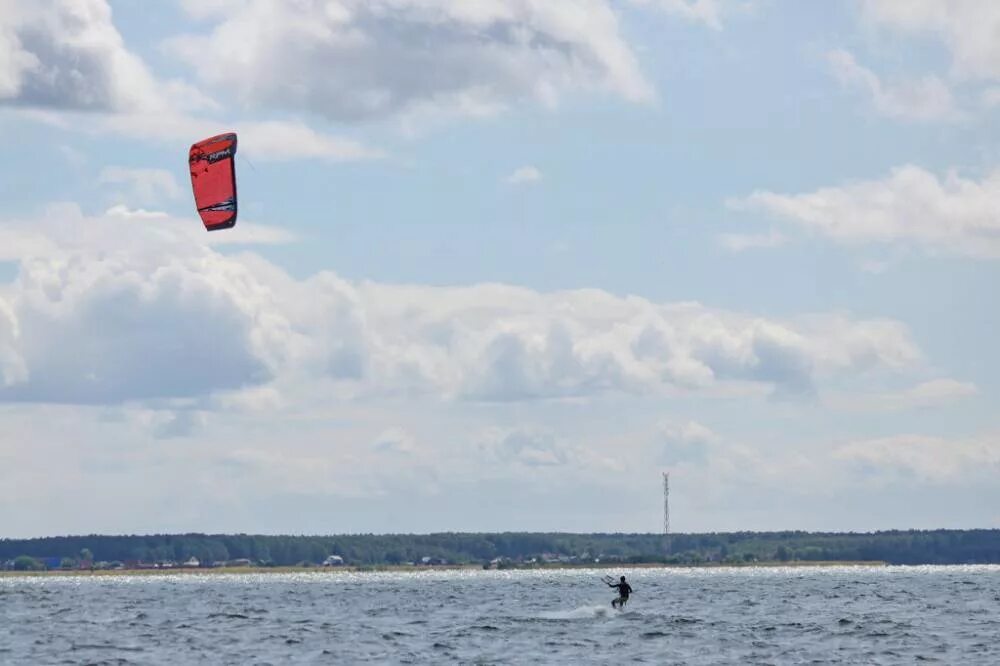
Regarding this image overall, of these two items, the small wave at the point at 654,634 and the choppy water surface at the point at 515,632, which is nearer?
the choppy water surface at the point at 515,632

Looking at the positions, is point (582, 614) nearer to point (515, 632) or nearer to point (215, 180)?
point (515, 632)

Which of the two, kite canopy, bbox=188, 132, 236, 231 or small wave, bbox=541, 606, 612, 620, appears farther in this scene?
small wave, bbox=541, 606, 612, 620

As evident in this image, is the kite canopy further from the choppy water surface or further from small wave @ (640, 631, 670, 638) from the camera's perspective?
small wave @ (640, 631, 670, 638)

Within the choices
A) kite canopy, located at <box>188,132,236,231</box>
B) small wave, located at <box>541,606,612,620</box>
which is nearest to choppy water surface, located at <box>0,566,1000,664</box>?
small wave, located at <box>541,606,612,620</box>

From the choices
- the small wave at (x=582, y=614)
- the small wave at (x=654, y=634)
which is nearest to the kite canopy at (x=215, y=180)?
the small wave at (x=654, y=634)

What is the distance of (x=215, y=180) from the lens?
2477 inches

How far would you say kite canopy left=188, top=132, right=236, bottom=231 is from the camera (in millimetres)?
61312

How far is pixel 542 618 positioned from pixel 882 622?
15.7 m

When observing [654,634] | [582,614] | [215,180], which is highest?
[215,180]

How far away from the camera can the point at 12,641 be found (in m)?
64.8

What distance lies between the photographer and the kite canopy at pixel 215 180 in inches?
2414

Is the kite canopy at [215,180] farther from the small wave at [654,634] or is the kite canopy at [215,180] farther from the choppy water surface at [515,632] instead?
the small wave at [654,634]

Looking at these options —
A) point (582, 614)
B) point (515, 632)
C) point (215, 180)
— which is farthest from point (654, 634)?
point (215, 180)

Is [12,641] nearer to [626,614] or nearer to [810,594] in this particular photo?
[626,614]
